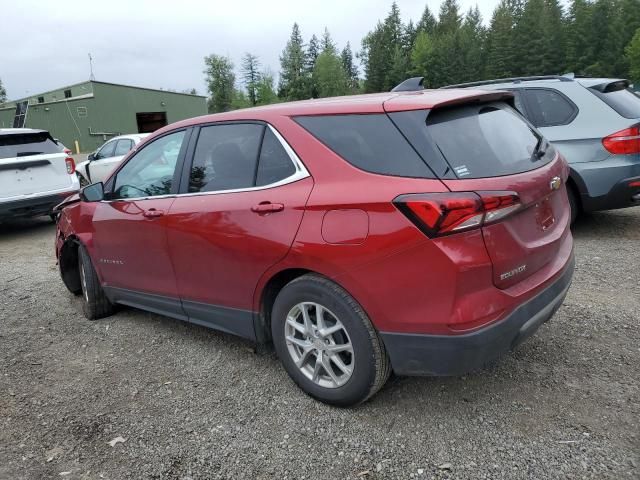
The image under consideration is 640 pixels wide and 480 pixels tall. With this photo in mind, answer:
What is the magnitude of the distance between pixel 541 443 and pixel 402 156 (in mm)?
1559

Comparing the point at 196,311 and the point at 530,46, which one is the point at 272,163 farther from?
the point at 530,46

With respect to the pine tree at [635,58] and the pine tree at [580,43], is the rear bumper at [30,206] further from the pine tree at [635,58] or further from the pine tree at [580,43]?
the pine tree at [580,43]

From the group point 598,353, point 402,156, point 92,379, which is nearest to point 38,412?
point 92,379

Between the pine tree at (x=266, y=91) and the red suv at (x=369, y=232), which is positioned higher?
the pine tree at (x=266, y=91)

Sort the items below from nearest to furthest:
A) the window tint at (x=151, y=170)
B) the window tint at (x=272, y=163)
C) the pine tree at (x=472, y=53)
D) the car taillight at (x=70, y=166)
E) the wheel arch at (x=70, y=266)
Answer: the window tint at (x=272, y=163)
the window tint at (x=151, y=170)
the wheel arch at (x=70, y=266)
the car taillight at (x=70, y=166)
the pine tree at (x=472, y=53)

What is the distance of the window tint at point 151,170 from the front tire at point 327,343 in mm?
1387

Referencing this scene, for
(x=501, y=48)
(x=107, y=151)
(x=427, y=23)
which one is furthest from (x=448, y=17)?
(x=107, y=151)

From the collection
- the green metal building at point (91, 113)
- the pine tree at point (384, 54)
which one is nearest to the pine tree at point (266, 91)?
the pine tree at point (384, 54)

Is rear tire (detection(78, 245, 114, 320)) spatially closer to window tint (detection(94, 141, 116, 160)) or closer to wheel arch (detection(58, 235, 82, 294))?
wheel arch (detection(58, 235, 82, 294))

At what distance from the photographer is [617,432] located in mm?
2510

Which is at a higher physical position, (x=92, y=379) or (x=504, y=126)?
(x=504, y=126)

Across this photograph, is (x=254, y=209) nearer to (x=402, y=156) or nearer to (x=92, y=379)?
(x=402, y=156)

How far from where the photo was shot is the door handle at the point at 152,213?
357 cm

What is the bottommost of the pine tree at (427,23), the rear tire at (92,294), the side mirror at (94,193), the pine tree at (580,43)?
the rear tire at (92,294)
